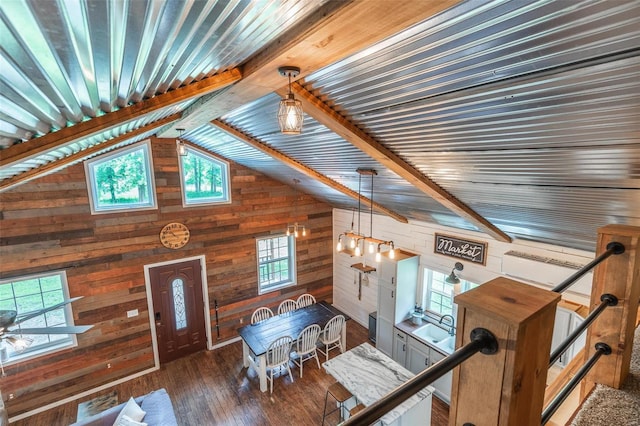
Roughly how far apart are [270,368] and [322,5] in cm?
550

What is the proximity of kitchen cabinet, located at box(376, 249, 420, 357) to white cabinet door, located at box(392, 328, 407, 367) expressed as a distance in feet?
0.38

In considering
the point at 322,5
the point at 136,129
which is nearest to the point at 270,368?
the point at 136,129

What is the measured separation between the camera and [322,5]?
4.03 feet

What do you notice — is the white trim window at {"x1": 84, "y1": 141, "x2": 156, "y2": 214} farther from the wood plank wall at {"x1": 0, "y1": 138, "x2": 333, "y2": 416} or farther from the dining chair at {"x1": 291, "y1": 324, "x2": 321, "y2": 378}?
the dining chair at {"x1": 291, "y1": 324, "x2": 321, "y2": 378}

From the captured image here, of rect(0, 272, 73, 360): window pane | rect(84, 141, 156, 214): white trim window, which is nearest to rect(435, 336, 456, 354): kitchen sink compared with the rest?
rect(84, 141, 156, 214): white trim window

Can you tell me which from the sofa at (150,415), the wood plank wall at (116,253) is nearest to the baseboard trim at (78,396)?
the wood plank wall at (116,253)

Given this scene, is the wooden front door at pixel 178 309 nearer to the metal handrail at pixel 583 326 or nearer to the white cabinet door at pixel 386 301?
the white cabinet door at pixel 386 301

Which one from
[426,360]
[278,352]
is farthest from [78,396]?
[426,360]

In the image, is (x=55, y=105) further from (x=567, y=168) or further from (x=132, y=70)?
(x=567, y=168)

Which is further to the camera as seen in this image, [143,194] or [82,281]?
[143,194]

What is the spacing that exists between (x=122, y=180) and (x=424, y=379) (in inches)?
231

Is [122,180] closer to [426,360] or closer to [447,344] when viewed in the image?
[426,360]

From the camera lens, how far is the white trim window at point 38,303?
14.9 feet

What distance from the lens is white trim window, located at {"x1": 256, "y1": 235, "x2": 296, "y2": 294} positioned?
6892 mm
